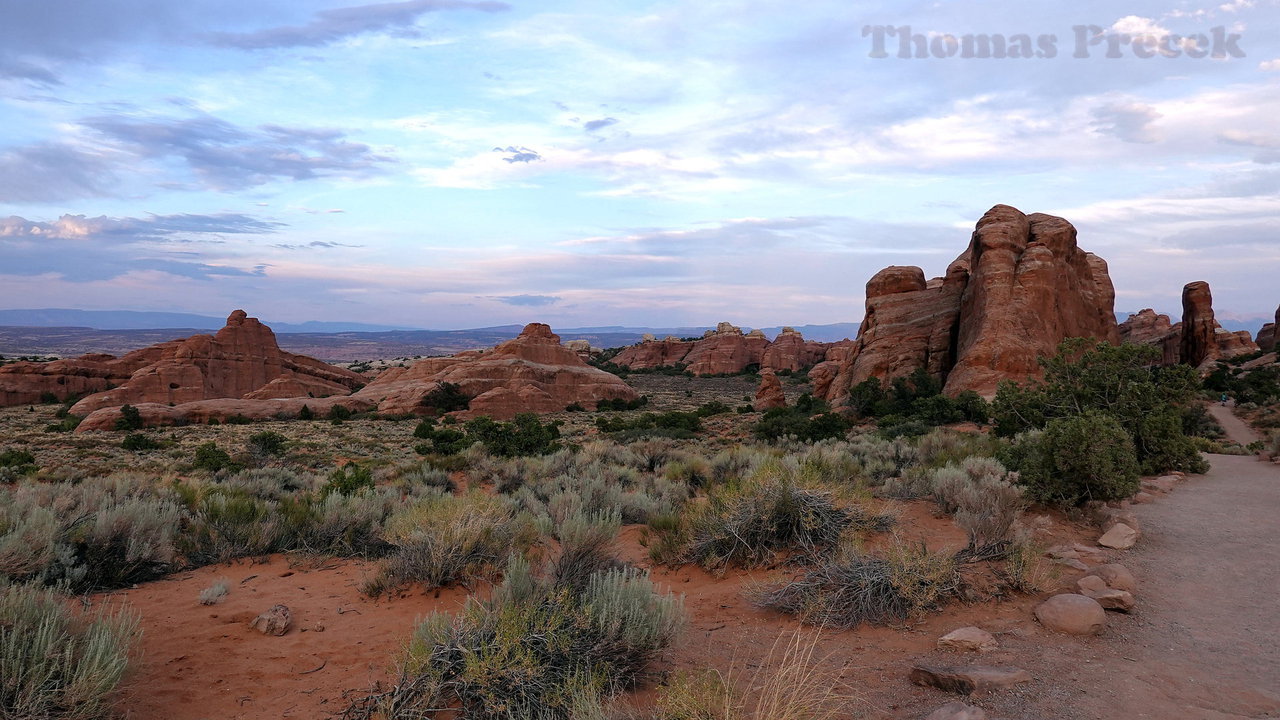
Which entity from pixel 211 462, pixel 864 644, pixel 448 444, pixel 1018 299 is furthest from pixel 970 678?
pixel 1018 299

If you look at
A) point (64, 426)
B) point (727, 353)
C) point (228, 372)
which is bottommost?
point (64, 426)

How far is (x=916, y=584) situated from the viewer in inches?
201

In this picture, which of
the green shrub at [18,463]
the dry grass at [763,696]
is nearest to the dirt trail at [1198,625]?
the dry grass at [763,696]

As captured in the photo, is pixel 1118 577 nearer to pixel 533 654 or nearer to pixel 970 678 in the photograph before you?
pixel 970 678

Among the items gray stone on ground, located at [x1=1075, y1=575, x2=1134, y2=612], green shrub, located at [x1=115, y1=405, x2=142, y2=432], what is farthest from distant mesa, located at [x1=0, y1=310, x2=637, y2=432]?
gray stone on ground, located at [x1=1075, y1=575, x2=1134, y2=612]

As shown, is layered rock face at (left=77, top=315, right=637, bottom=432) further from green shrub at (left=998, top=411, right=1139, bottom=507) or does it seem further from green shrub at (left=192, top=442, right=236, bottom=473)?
green shrub at (left=998, top=411, right=1139, bottom=507)

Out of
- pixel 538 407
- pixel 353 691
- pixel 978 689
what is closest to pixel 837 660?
pixel 978 689

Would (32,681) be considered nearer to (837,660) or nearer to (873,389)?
(837,660)

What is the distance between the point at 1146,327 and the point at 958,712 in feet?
243

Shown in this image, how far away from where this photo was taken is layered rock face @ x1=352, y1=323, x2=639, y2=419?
127 ft

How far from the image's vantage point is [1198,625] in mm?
4730

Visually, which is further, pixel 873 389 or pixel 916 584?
pixel 873 389

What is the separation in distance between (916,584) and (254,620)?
17.9 feet

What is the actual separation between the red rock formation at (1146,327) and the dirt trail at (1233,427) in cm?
3067
